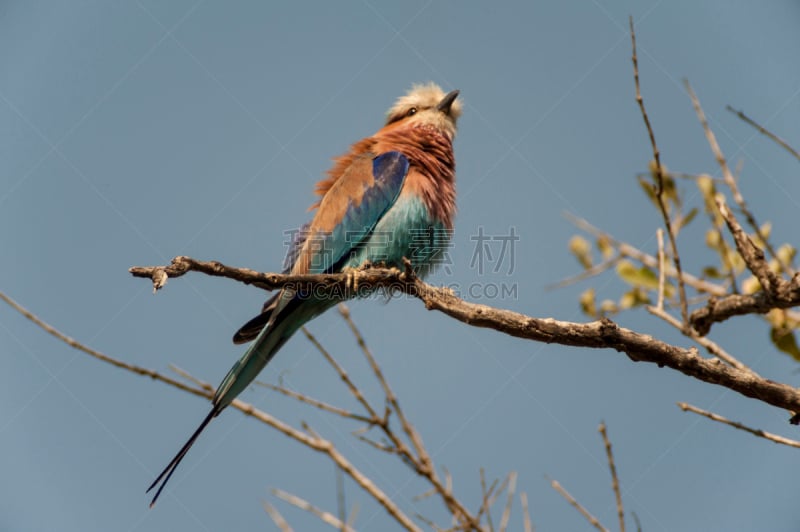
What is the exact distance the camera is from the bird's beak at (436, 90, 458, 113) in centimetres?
678

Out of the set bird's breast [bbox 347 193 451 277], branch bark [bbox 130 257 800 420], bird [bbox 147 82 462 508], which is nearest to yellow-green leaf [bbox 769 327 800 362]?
branch bark [bbox 130 257 800 420]

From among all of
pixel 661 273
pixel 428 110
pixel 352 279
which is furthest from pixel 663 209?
pixel 428 110

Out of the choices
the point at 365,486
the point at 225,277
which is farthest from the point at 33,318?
the point at 365,486

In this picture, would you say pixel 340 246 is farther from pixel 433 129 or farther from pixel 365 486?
pixel 365 486

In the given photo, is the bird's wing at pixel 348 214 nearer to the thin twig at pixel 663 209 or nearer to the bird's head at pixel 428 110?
the bird's head at pixel 428 110

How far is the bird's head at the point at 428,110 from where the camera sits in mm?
6617

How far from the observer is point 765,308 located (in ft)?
13.4

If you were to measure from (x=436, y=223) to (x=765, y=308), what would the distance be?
2.31 meters

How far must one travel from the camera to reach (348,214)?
5.63 m

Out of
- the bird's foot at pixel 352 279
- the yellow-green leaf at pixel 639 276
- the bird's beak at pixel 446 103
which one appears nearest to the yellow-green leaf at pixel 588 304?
the yellow-green leaf at pixel 639 276

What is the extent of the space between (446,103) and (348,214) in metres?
1.74

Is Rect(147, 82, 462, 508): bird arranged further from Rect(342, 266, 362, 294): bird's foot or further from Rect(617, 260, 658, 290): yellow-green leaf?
Rect(617, 260, 658, 290): yellow-green leaf

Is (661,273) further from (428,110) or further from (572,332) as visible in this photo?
(428,110)

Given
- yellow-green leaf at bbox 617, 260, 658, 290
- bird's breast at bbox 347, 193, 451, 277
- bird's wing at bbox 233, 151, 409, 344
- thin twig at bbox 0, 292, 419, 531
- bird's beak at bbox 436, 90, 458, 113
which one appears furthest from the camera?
bird's beak at bbox 436, 90, 458, 113
